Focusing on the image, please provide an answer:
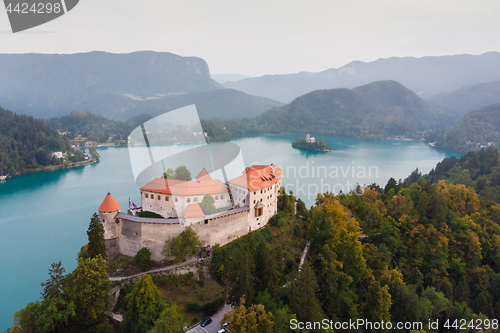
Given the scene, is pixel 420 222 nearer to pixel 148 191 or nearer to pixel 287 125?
pixel 148 191

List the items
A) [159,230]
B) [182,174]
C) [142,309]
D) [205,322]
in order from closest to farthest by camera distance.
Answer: [142,309]
[205,322]
[159,230]
[182,174]

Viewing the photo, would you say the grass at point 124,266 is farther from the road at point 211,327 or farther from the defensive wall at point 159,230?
the road at point 211,327

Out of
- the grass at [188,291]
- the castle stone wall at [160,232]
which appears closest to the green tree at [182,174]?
the castle stone wall at [160,232]

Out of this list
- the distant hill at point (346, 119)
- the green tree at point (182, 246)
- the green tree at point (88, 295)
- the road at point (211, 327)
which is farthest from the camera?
the distant hill at point (346, 119)

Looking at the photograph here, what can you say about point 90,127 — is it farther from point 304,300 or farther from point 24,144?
A: point 304,300

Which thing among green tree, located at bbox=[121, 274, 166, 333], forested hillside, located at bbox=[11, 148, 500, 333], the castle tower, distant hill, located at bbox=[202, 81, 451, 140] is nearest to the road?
forested hillside, located at bbox=[11, 148, 500, 333]

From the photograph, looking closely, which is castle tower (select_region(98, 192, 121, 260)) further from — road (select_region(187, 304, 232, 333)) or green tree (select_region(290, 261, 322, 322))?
green tree (select_region(290, 261, 322, 322))

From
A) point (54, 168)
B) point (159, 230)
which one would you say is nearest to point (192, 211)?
point (159, 230)

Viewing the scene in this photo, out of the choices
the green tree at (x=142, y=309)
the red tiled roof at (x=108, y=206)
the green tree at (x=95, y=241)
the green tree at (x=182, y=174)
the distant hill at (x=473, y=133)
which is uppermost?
the green tree at (x=182, y=174)
